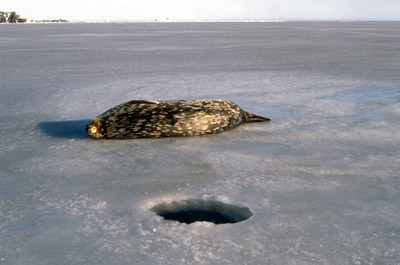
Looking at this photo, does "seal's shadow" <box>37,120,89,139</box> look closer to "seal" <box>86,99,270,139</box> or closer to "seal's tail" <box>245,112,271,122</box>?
"seal" <box>86,99,270,139</box>

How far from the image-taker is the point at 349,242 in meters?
2.88

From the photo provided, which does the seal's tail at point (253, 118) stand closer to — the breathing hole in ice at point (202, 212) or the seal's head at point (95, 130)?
the seal's head at point (95, 130)

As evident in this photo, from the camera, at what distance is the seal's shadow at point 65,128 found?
582 cm

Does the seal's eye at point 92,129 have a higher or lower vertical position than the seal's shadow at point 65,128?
higher

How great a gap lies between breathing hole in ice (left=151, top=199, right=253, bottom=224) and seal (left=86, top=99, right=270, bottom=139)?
2.18m

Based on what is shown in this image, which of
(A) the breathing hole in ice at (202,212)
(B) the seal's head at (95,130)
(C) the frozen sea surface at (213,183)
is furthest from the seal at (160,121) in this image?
(A) the breathing hole in ice at (202,212)

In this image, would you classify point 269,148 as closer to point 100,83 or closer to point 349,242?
point 349,242

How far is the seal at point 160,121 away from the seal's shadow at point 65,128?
26 cm

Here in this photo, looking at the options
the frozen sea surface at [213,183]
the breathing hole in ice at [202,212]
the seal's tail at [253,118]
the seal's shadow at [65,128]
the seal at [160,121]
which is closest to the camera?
the frozen sea surface at [213,183]

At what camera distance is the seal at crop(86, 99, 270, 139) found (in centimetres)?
565

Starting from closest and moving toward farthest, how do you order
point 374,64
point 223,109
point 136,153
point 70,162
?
point 70,162
point 136,153
point 223,109
point 374,64

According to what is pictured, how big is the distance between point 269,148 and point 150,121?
164 centimetres

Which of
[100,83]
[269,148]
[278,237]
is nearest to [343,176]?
[269,148]

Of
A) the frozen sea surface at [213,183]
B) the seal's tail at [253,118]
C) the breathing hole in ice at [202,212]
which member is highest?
the seal's tail at [253,118]
